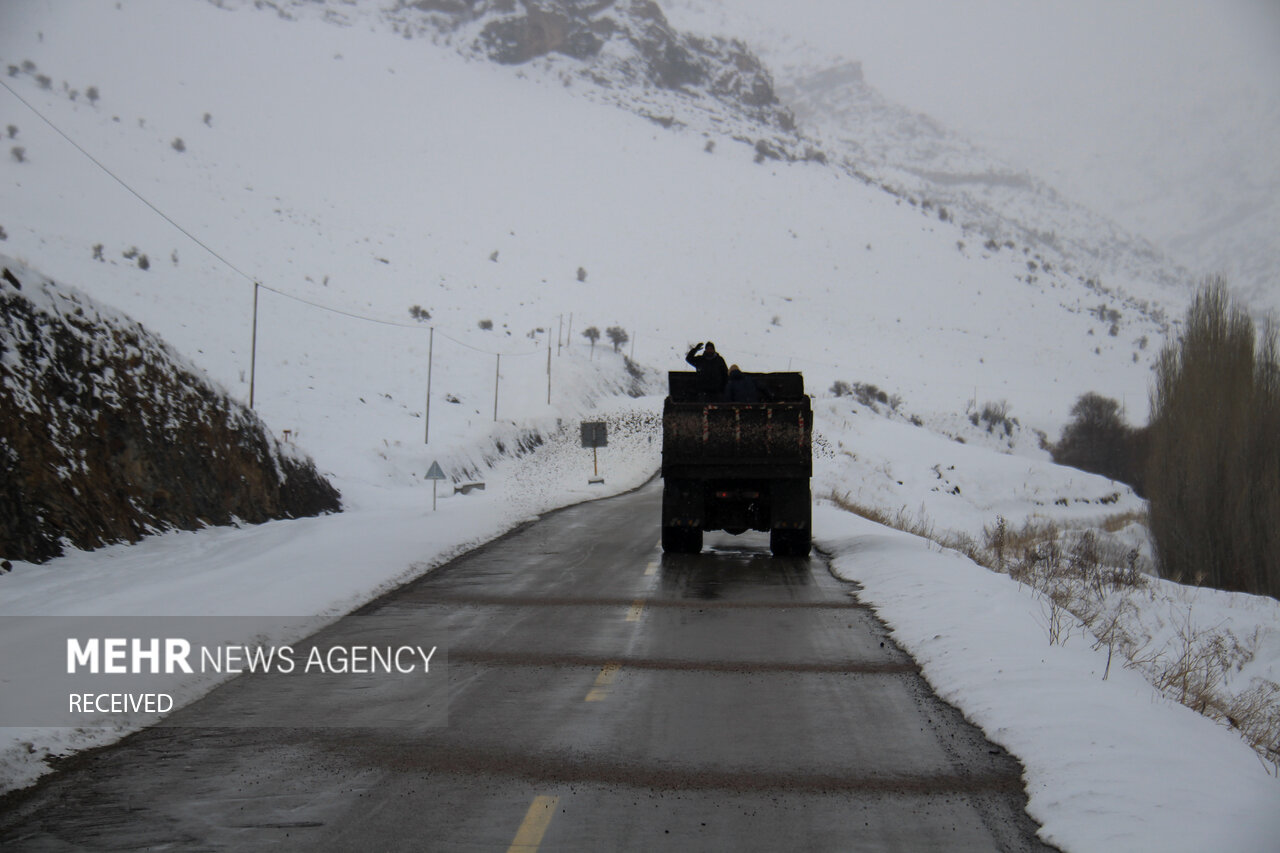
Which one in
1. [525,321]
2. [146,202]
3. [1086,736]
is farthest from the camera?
[525,321]

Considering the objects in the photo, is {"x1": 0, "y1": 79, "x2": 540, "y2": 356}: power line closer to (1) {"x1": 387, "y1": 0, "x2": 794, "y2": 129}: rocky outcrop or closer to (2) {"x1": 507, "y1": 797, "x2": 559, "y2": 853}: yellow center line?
(2) {"x1": 507, "y1": 797, "x2": 559, "y2": 853}: yellow center line

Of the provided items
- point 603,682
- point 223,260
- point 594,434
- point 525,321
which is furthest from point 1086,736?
point 525,321

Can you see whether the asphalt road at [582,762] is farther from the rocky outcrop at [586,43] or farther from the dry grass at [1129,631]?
the rocky outcrop at [586,43]

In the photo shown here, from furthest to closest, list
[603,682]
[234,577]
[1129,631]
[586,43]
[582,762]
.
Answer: [586,43]
[1129,631]
[234,577]
[603,682]
[582,762]

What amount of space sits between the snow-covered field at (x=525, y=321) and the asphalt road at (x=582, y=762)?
0.47 m

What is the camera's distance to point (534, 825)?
15.9 feet

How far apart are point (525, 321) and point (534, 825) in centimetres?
7091

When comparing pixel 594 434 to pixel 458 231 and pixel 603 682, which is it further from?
pixel 458 231

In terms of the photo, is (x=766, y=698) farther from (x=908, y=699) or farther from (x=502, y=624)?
(x=502, y=624)

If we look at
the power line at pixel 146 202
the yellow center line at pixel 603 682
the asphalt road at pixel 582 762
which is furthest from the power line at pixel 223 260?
the yellow center line at pixel 603 682

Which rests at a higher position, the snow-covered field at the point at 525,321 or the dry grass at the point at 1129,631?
the snow-covered field at the point at 525,321

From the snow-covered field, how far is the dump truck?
4.18 feet

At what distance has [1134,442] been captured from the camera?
207ft

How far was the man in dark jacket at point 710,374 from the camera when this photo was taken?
15.9 metres
